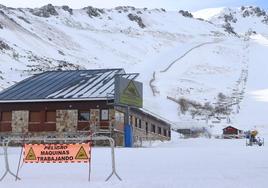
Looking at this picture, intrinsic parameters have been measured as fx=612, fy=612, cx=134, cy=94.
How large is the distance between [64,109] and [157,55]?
8510 centimetres

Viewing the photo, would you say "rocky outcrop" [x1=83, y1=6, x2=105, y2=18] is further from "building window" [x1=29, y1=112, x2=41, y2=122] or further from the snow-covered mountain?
"building window" [x1=29, y1=112, x2=41, y2=122]

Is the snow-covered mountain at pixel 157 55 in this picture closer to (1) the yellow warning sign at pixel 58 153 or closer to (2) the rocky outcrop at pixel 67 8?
(2) the rocky outcrop at pixel 67 8

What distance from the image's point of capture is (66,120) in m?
41.5

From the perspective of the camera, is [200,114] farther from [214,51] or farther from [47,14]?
[47,14]

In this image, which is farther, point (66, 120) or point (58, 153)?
point (66, 120)

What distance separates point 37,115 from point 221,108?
144ft

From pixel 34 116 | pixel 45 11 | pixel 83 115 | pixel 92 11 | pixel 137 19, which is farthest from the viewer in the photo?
pixel 137 19

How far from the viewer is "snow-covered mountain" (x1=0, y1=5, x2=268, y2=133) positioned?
256 feet

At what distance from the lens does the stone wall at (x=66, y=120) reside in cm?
4112

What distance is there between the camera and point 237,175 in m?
14.7

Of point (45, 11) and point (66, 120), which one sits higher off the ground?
point (45, 11)

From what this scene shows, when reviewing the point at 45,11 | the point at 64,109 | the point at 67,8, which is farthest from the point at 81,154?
the point at 67,8

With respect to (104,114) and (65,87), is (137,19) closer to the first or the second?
(65,87)

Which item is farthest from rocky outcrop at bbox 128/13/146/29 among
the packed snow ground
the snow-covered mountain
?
the packed snow ground
